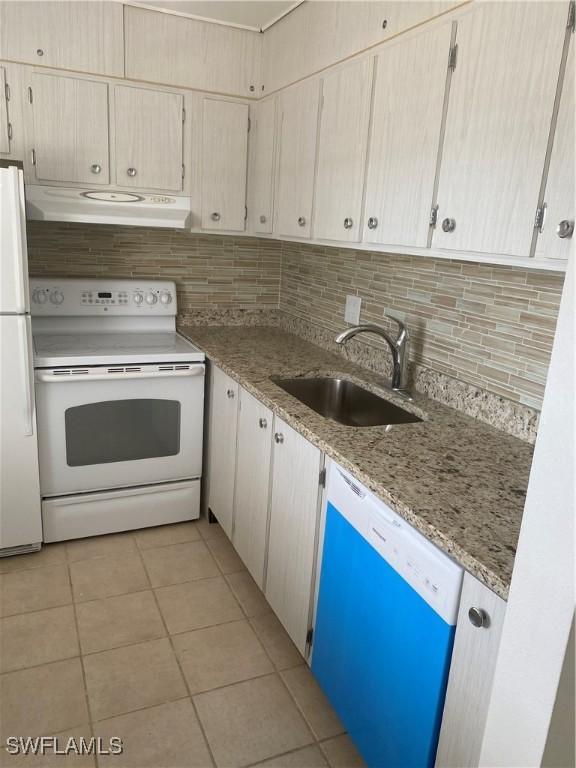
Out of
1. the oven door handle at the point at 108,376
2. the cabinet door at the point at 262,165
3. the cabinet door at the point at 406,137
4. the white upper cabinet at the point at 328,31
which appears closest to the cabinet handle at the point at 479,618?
the cabinet door at the point at 406,137

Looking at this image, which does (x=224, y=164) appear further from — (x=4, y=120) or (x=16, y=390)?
(x=16, y=390)

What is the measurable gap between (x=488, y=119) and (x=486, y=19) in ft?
0.81

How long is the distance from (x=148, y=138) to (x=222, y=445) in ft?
4.80

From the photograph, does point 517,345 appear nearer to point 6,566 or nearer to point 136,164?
Result: point 136,164

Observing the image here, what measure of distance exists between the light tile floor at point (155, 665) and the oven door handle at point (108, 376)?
0.79m

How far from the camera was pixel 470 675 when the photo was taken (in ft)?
3.65

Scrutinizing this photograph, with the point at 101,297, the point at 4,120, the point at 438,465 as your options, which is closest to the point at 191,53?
the point at 4,120

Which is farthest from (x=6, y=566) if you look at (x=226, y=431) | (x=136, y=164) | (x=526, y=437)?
(x=526, y=437)

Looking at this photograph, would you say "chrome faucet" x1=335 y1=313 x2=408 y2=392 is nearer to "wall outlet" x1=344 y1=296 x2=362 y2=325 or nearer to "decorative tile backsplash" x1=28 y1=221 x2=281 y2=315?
"wall outlet" x1=344 y1=296 x2=362 y2=325

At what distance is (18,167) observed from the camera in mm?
2189

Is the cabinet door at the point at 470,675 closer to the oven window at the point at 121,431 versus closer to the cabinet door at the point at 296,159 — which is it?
the cabinet door at the point at 296,159

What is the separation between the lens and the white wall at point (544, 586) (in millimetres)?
742

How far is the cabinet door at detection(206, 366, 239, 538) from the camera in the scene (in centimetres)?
247

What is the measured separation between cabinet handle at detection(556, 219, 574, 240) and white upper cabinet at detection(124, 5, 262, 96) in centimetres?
202
